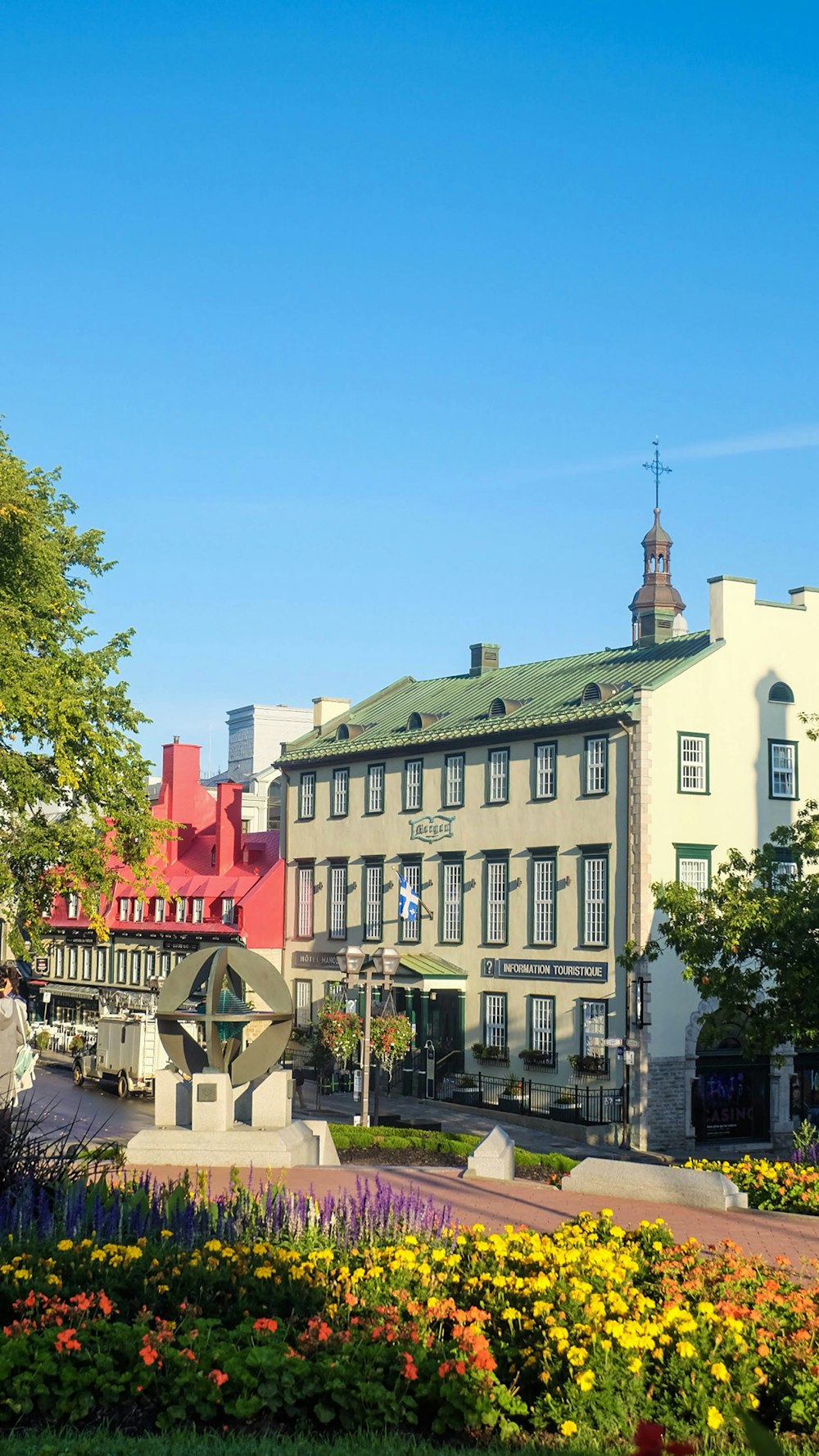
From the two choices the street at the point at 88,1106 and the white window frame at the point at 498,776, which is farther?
the white window frame at the point at 498,776

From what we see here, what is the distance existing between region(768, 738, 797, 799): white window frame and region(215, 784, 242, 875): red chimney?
77.2ft

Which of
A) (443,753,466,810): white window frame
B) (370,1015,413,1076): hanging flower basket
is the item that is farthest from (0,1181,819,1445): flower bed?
(443,753,466,810): white window frame

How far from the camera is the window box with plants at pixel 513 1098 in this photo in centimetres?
4197

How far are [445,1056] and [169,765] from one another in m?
22.4

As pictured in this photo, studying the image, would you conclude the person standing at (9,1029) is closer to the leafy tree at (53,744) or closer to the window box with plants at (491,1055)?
the leafy tree at (53,744)

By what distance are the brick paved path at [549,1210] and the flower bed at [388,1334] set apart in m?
3.29

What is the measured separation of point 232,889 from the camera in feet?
186

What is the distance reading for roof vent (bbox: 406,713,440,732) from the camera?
5028 centimetres

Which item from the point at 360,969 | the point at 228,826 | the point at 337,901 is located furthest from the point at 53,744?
the point at 228,826

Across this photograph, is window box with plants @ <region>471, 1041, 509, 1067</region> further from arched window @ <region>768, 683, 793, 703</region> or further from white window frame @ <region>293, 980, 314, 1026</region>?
arched window @ <region>768, 683, 793, 703</region>

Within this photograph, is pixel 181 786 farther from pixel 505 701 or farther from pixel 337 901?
pixel 505 701

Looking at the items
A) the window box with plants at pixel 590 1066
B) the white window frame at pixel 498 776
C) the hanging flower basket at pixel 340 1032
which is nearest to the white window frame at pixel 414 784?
the white window frame at pixel 498 776

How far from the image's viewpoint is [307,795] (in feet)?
183

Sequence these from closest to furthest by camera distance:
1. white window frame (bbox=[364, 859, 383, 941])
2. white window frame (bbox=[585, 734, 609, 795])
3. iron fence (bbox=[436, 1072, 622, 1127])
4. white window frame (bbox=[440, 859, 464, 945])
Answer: iron fence (bbox=[436, 1072, 622, 1127]) → white window frame (bbox=[585, 734, 609, 795]) → white window frame (bbox=[440, 859, 464, 945]) → white window frame (bbox=[364, 859, 383, 941])
